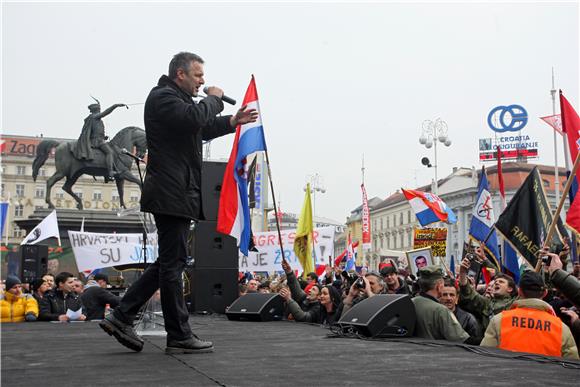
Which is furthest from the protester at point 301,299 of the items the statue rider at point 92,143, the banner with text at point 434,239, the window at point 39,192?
the window at point 39,192

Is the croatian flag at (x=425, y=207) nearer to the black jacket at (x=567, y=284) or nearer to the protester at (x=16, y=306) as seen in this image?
the protester at (x=16, y=306)

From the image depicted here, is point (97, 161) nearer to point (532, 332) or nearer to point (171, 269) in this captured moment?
point (171, 269)

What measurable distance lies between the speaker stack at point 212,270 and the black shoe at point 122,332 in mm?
6214

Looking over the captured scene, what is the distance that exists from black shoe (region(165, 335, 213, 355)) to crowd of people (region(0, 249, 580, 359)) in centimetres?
217

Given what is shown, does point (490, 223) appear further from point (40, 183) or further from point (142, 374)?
point (40, 183)

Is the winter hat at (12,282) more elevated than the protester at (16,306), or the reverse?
the winter hat at (12,282)

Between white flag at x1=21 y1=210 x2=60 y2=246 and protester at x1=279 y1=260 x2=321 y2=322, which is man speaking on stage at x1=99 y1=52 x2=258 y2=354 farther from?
white flag at x1=21 y1=210 x2=60 y2=246

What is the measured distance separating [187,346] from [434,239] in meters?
12.2

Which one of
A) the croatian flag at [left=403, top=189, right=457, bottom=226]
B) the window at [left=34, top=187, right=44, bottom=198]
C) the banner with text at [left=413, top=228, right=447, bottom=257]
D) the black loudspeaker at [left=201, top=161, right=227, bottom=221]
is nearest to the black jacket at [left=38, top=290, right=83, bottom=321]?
the black loudspeaker at [left=201, top=161, right=227, bottom=221]

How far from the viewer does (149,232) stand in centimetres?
875

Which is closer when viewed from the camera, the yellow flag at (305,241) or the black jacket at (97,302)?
the black jacket at (97,302)

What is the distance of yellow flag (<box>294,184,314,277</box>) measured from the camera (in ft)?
41.9

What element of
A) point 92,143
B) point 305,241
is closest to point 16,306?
point 305,241

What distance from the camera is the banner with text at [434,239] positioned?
51.6 feet
